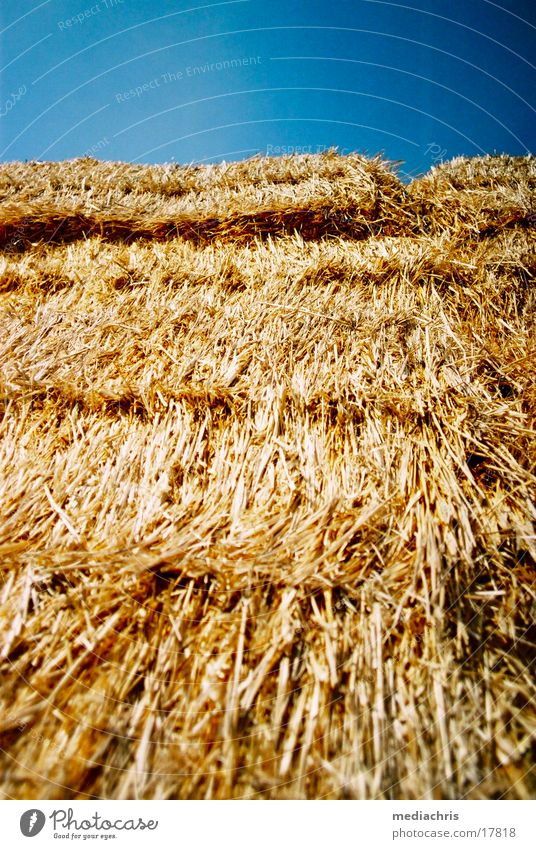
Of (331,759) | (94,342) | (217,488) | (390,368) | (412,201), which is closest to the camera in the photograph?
(331,759)

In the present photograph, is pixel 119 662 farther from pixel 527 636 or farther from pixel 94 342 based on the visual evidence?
pixel 94 342

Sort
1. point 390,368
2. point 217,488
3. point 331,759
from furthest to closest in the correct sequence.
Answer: point 390,368, point 217,488, point 331,759

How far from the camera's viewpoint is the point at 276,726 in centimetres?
82

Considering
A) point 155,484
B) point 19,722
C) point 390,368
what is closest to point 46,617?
point 19,722

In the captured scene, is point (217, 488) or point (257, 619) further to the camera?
point (217, 488)

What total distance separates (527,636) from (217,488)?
0.94 meters
